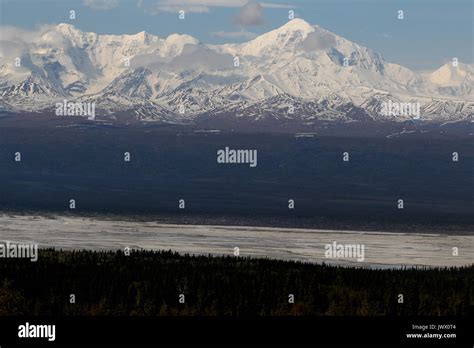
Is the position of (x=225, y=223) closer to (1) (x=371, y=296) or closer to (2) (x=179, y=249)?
(2) (x=179, y=249)

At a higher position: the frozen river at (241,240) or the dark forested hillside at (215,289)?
the frozen river at (241,240)

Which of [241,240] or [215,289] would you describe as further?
[241,240]

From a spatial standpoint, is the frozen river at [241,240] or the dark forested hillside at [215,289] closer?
the dark forested hillside at [215,289]

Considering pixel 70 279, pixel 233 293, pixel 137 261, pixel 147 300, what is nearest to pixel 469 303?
pixel 233 293

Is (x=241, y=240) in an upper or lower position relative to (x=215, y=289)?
upper
